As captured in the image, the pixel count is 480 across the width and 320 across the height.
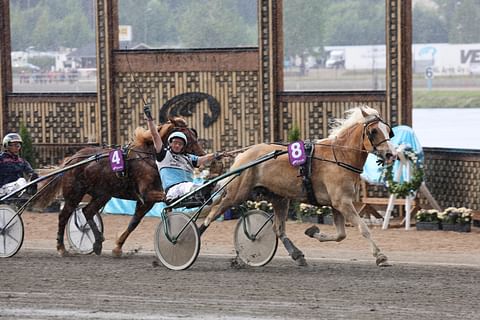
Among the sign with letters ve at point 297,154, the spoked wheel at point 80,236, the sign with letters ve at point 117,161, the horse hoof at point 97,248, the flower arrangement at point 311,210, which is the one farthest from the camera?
the flower arrangement at point 311,210

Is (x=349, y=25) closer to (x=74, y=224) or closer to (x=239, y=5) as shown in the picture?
(x=239, y=5)

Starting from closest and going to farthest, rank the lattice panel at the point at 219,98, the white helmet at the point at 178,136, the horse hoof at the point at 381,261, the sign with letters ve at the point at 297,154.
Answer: the horse hoof at the point at 381,261 < the sign with letters ve at the point at 297,154 < the white helmet at the point at 178,136 < the lattice panel at the point at 219,98

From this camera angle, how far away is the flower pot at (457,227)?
17.1 metres

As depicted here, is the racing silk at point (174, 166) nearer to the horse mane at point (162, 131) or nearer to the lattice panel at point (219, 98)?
the horse mane at point (162, 131)

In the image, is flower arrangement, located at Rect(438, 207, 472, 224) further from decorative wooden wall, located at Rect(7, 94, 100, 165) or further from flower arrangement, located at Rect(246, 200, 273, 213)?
decorative wooden wall, located at Rect(7, 94, 100, 165)

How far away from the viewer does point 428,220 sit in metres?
17.4

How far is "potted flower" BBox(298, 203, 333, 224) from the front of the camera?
60.5 feet

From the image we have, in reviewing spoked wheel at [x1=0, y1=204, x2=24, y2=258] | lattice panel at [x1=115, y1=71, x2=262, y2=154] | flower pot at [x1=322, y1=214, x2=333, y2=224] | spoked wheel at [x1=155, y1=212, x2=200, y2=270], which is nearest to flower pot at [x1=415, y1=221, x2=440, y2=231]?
flower pot at [x1=322, y1=214, x2=333, y2=224]

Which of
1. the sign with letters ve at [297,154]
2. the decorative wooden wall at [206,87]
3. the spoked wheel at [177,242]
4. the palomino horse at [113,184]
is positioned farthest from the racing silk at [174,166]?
the decorative wooden wall at [206,87]

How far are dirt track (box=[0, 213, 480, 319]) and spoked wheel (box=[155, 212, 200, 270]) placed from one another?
0.44 ft

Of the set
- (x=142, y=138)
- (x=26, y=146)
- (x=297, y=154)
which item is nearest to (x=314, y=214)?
(x=142, y=138)

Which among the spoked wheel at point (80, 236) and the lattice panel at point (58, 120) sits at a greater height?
the lattice panel at point (58, 120)

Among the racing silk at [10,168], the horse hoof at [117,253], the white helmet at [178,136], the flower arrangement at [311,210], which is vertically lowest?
the flower arrangement at [311,210]

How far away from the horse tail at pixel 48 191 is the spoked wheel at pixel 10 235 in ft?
2.09
